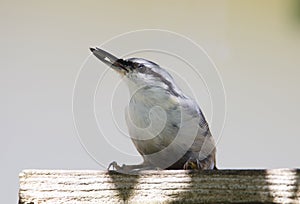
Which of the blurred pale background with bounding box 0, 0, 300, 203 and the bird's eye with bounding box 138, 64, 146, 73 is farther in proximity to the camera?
the blurred pale background with bounding box 0, 0, 300, 203

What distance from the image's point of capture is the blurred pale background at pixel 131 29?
203 centimetres

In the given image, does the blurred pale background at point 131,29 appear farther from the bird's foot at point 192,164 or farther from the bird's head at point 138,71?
the bird's foot at point 192,164

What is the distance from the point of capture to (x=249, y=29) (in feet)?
7.28

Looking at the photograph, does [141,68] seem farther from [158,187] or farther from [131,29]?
[131,29]

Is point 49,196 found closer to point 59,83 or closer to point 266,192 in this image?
point 266,192

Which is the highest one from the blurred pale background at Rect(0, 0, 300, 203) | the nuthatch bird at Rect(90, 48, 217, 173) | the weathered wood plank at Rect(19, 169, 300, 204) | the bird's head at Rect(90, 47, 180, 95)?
the blurred pale background at Rect(0, 0, 300, 203)

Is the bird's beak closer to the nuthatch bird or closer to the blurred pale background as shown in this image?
the nuthatch bird

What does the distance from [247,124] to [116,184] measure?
1.50 m

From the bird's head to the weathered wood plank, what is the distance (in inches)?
14.0

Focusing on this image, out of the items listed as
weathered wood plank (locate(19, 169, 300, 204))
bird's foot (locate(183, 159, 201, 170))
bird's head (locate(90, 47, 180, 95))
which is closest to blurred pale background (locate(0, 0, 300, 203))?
bird's head (locate(90, 47, 180, 95))

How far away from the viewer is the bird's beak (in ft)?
3.42

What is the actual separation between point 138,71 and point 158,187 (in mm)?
391

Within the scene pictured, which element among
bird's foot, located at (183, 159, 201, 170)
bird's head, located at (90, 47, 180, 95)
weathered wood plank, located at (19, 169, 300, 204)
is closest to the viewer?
weathered wood plank, located at (19, 169, 300, 204)

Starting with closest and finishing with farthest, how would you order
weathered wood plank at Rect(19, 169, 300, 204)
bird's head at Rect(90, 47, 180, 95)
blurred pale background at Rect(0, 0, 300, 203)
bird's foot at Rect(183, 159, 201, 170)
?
1. weathered wood plank at Rect(19, 169, 300, 204)
2. bird's foot at Rect(183, 159, 201, 170)
3. bird's head at Rect(90, 47, 180, 95)
4. blurred pale background at Rect(0, 0, 300, 203)
